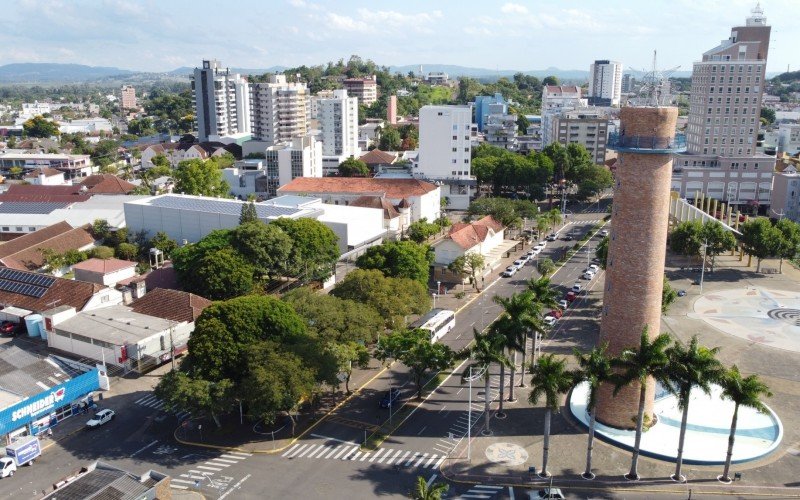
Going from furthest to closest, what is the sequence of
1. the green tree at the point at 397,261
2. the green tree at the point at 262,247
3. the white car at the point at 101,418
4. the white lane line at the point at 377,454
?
the green tree at the point at 262,247 < the green tree at the point at 397,261 < the white car at the point at 101,418 < the white lane line at the point at 377,454

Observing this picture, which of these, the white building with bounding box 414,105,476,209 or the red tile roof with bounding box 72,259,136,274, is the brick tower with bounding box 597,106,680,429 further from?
the white building with bounding box 414,105,476,209

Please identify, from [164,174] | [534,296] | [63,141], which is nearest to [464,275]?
[534,296]

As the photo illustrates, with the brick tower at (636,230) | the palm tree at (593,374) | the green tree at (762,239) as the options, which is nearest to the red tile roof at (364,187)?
the green tree at (762,239)

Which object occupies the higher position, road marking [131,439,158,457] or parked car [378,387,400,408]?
parked car [378,387,400,408]

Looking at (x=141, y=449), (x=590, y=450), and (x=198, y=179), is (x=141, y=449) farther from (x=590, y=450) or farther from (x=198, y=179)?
(x=198, y=179)

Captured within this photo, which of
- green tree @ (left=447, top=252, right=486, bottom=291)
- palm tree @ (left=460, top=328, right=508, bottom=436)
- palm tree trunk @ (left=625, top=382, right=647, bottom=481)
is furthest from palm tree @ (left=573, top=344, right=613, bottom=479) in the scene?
green tree @ (left=447, top=252, right=486, bottom=291)

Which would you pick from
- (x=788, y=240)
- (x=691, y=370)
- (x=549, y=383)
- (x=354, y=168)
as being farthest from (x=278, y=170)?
(x=691, y=370)

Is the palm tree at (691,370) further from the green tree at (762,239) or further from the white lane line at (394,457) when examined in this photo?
the green tree at (762,239)
